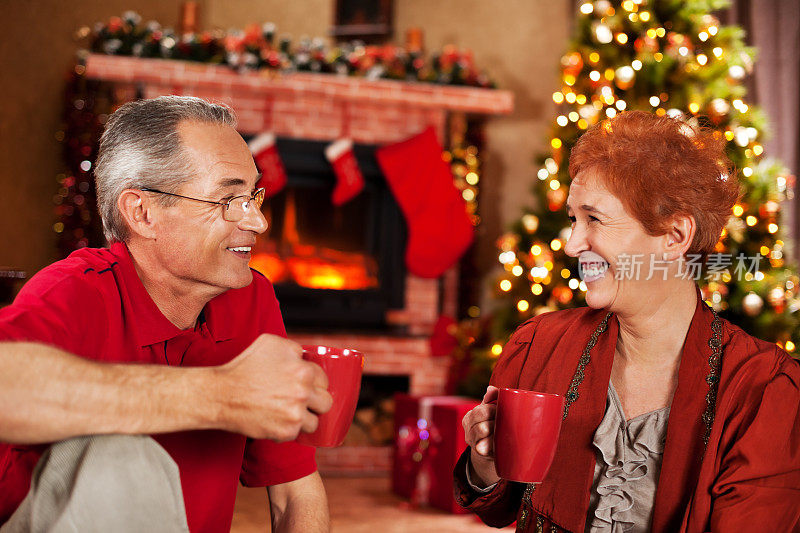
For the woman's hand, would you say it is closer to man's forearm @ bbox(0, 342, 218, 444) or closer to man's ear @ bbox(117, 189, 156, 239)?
man's forearm @ bbox(0, 342, 218, 444)

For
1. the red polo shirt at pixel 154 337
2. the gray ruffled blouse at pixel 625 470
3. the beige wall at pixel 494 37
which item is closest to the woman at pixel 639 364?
the gray ruffled blouse at pixel 625 470

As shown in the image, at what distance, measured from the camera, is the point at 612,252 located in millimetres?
1388

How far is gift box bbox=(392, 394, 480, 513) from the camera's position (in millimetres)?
3488

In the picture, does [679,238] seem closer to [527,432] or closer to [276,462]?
[527,432]

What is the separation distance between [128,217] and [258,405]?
0.59 m

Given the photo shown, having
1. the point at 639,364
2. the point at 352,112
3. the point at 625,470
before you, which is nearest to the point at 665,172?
the point at 639,364

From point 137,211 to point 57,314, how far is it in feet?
0.99

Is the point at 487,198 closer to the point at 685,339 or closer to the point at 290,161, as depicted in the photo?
the point at 290,161

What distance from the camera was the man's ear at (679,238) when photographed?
1.40 meters

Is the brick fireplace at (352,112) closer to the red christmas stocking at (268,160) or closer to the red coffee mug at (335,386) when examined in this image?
the red christmas stocking at (268,160)

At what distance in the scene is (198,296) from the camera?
137 centimetres

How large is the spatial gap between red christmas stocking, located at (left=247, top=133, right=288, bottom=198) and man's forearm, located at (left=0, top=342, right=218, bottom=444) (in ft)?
10.9

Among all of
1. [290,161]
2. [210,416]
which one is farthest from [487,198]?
[210,416]

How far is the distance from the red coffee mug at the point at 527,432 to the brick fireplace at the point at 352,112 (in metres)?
3.21
